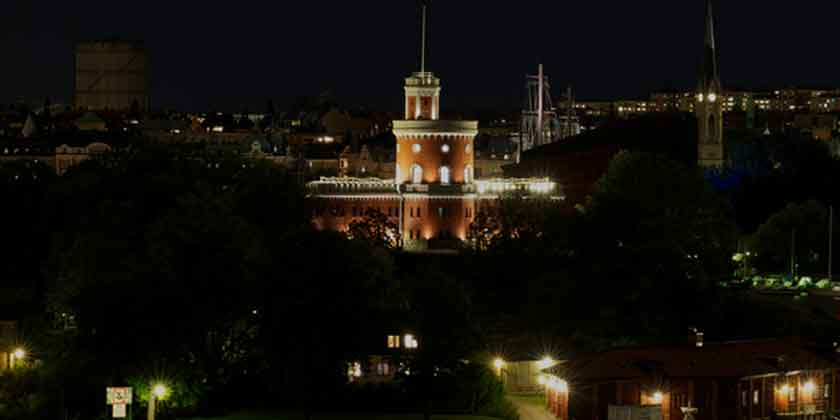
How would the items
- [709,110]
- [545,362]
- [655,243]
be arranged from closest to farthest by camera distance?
1. [545,362]
2. [655,243]
3. [709,110]

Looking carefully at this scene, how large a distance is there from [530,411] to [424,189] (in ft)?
96.0

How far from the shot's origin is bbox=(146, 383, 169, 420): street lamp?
44406 mm

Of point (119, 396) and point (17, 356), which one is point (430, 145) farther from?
point (119, 396)

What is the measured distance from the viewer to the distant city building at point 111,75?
163 meters

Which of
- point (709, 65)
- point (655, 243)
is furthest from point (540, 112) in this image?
point (655, 243)

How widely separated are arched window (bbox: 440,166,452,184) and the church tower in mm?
25469

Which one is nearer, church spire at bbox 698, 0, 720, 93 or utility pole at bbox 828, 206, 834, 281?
utility pole at bbox 828, 206, 834, 281

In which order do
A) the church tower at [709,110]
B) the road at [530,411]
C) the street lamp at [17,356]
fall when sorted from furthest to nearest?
the church tower at [709,110], the street lamp at [17,356], the road at [530,411]

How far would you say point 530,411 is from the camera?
46.2 metres

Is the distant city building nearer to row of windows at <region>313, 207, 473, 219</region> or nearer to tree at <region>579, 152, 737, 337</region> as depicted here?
row of windows at <region>313, 207, 473, 219</region>

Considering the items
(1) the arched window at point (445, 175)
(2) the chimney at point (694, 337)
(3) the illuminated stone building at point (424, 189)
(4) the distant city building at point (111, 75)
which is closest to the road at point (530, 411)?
(2) the chimney at point (694, 337)

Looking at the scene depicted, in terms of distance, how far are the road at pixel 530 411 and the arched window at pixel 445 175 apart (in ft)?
92.4

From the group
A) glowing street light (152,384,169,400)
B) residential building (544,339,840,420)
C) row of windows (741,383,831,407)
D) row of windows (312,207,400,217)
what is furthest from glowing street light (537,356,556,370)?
row of windows (312,207,400,217)

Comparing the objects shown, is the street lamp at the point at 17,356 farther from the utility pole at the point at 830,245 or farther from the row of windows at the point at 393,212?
the utility pole at the point at 830,245
